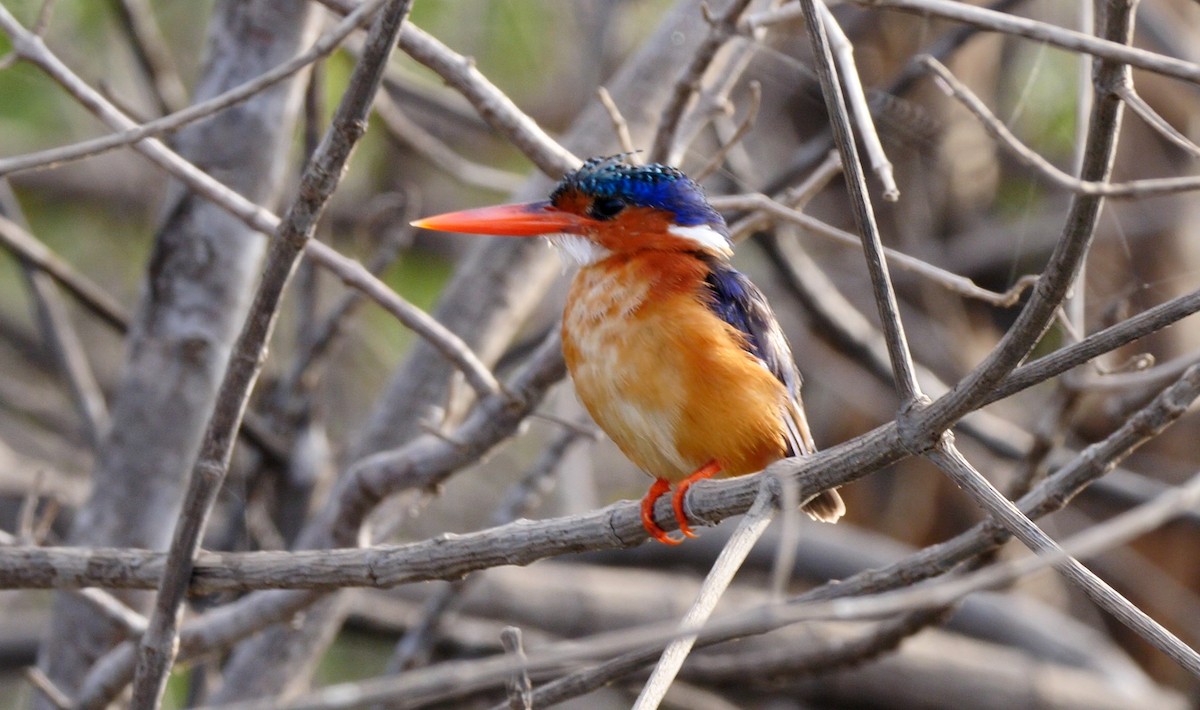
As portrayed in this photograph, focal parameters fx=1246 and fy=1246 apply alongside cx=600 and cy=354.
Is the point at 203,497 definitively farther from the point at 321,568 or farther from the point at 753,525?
the point at 753,525

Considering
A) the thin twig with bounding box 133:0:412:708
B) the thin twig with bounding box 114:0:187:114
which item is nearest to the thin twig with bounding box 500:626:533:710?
the thin twig with bounding box 133:0:412:708

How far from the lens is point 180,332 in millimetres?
2994

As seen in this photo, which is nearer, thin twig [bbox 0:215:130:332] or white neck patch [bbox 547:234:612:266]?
white neck patch [bbox 547:234:612:266]

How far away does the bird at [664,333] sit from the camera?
2066mm

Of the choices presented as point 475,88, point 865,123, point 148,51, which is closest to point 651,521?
point 865,123

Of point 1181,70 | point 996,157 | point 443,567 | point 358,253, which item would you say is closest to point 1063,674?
point 996,157

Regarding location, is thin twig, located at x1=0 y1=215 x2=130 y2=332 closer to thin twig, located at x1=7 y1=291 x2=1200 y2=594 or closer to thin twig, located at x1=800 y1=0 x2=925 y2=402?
thin twig, located at x1=7 y1=291 x2=1200 y2=594

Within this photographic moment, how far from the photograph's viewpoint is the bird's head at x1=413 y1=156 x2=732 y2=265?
2.39m

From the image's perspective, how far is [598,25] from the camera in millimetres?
4801

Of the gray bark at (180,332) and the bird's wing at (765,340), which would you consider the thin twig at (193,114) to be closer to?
the bird's wing at (765,340)

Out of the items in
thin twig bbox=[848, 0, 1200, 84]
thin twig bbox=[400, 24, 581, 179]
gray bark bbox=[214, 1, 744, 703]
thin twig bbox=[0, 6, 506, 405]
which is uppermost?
gray bark bbox=[214, 1, 744, 703]

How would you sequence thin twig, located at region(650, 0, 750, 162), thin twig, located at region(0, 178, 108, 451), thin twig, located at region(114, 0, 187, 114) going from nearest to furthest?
1. thin twig, located at region(650, 0, 750, 162)
2. thin twig, located at region(0, 178, 108, 451)
3. thin twig, located at region(114, 0, 187, 114)

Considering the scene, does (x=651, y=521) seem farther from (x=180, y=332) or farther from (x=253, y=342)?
(x=180, y=332)

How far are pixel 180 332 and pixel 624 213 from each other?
4.01 feet
